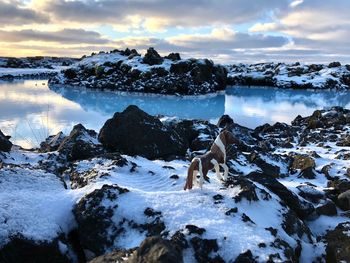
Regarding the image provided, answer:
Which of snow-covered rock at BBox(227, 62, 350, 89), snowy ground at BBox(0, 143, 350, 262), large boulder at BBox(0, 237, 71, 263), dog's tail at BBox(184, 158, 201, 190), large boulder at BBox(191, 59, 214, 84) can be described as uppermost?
dog's tail at BBox(184, 158, 201, 190)

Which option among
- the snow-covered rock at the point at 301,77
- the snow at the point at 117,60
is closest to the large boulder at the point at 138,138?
the snow at the point at 117,60

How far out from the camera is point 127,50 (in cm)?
9200

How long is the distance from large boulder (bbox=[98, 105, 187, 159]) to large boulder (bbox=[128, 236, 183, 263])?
901 centimetres

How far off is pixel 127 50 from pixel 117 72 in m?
13.1

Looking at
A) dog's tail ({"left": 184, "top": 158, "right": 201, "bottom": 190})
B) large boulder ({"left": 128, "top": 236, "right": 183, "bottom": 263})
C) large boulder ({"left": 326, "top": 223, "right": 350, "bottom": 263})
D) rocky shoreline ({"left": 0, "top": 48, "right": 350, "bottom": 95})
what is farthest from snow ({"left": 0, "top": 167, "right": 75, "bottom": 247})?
rocky shoreline ({"left": 0, "top": 48, "right": 350, "bottom": 95})

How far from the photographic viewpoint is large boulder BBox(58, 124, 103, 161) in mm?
13266

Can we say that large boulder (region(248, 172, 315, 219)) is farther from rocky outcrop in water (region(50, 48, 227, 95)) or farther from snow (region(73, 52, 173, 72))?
snow (region(73, 52, 173, 72))

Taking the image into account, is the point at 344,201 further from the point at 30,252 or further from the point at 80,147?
the point at 80,147

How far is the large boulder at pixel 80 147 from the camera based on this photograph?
43.5ft

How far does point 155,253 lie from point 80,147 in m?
9.07

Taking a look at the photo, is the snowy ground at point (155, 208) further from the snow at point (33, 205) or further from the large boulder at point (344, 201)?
the large boulder at point (344, 201)

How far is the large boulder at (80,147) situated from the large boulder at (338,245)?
7518mm

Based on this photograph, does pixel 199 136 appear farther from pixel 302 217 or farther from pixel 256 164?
pixel 302 217

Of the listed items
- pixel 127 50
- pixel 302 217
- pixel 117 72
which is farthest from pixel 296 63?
pixel 302 217
